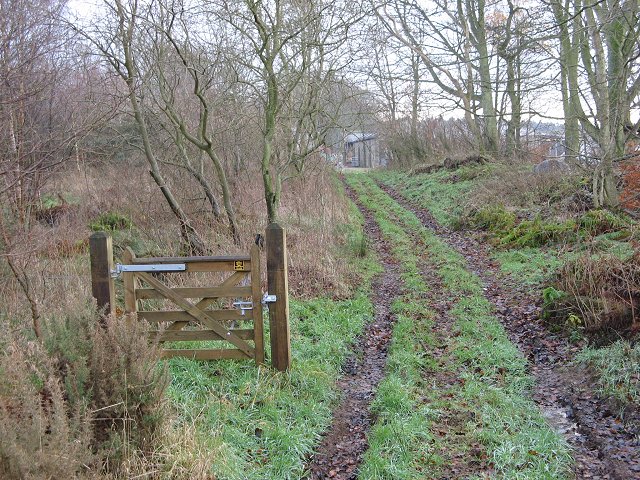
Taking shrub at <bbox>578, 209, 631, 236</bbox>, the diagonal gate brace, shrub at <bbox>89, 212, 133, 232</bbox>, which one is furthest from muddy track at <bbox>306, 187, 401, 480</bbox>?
shrub at <bbox>89, 212, 133, 232</bbox>

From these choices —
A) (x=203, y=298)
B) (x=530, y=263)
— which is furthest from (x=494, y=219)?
(x=203, y=298)

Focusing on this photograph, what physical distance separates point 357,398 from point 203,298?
2.10 m

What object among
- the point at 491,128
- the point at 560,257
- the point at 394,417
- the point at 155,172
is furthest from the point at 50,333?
the point at 491,128

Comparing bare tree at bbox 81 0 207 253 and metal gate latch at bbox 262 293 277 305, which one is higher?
bare tree at bbox 81 0 207 253

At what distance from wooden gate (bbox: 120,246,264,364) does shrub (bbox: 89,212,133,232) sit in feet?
26.7

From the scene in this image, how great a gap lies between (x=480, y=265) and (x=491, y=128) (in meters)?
13.4

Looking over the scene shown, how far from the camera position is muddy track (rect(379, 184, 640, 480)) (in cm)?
479

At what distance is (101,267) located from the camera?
233 inches

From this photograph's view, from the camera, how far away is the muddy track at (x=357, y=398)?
5.01m

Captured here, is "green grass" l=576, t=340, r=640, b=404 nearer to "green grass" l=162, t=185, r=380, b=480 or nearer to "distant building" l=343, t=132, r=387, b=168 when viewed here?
"green grass" l=162, t=185, r=380, b=480

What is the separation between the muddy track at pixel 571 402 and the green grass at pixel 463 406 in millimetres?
180

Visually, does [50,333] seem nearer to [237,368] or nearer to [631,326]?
[237,368]

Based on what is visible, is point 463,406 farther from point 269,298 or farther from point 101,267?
point 101,267

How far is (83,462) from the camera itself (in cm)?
346
